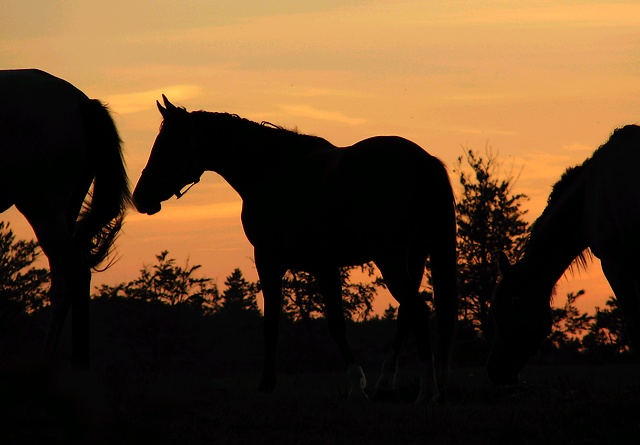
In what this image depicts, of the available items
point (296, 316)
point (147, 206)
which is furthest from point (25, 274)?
point (147, 206)

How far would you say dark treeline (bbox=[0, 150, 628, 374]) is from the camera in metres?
23.4

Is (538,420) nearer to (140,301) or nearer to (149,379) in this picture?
(149,379)

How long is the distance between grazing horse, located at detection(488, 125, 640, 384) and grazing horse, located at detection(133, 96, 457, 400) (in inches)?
39.7

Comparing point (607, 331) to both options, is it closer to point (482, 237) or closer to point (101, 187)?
point (482, 237)

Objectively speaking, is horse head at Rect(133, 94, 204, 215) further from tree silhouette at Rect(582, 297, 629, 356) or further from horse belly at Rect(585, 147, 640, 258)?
tree silhouette at Rect(582, 297, 629, 356)

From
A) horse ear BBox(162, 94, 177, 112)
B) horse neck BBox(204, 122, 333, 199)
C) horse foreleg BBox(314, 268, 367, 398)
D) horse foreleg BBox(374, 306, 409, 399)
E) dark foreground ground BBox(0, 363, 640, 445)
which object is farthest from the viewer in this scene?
horse neck BBox(204, 122, 333, 199)

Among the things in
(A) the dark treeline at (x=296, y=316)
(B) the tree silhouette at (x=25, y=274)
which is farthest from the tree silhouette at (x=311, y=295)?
(B) the tree silhouette at (x=25, y=274)

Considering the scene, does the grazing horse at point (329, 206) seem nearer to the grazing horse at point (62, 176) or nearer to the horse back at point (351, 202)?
the horse back at point (351, 202)

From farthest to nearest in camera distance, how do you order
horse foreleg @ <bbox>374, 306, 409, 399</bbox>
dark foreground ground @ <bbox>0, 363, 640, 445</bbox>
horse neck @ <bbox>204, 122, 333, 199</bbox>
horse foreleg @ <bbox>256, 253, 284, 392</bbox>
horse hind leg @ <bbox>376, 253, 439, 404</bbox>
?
horse neck @ <bbox>204, 122, 333, 199</bbox>, horse foreleg @ <bbox>256, 253, 284, 392</bbox>, horse foreleg @ <bbox>374, 306, 409, 399</bbox>, horse hind leg @ <bbox>376, 253, 439, 404</bbox>, dark foreground ground @ <bbox>0, 363, 640, 445</bbox>

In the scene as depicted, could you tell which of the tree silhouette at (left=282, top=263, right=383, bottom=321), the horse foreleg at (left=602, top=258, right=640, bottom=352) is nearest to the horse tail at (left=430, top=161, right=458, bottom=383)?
the horse foreleg at (left=602, top=258, right=640, bottom=352)

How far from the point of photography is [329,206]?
1022 cm

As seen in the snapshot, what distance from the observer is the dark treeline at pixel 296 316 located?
23438 millimetres

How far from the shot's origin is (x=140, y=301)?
3384cm

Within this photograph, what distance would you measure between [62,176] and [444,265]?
4.12m
